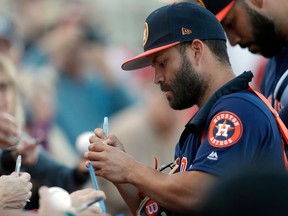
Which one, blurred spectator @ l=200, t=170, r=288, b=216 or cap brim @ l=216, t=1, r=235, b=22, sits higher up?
cap brim @ l=216, t=1, r=235, b=22

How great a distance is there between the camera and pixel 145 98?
25.1ft

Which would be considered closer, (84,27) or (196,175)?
(196,175)

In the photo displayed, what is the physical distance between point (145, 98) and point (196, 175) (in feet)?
14.1

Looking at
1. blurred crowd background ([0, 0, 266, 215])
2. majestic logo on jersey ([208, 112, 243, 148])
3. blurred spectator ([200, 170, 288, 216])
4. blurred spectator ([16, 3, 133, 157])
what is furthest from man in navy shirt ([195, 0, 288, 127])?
blurred spectator ([16, 3, 133, 157])

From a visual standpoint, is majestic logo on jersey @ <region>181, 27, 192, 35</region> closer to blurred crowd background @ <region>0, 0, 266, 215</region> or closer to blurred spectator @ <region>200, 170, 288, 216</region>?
blurred spectator @ <region>200, 170, 288, 216</region>

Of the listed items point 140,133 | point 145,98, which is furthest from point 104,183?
point 145,98

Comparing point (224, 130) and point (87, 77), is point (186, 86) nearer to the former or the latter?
point (224, 130)

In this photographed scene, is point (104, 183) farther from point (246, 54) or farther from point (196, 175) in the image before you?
point (196, 175)

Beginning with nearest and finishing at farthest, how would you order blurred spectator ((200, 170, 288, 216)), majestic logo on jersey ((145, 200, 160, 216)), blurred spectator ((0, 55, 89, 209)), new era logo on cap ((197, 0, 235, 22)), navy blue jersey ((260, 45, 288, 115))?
blurred spectator ((200, 170, 288, 216))
majestic logo on jersey ((145, 200, 160, 216))
new era logo on cap ((197, 0, 235, 22))
navy blue jersey ((260, 45, 288, 115))
blurred spectator ((0, 55, 89, 209))

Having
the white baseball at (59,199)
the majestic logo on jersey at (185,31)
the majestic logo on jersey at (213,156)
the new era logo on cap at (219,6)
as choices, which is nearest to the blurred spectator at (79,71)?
the new era logo on cap at (219,6)

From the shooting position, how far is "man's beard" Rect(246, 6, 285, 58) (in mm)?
4605

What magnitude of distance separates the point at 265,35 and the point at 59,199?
2046 millimetres

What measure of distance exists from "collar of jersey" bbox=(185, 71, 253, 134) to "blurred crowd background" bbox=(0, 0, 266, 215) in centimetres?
302

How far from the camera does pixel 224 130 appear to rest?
344 centimetres
